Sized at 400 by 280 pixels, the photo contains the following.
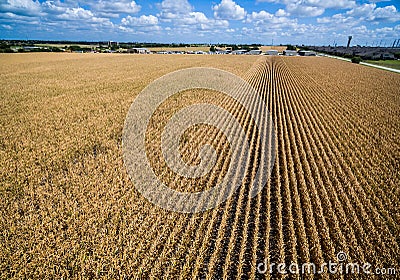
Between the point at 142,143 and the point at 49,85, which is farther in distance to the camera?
the point at 49,85

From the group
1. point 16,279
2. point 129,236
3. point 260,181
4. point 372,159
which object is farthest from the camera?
point 372,159

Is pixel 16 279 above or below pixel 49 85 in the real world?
above

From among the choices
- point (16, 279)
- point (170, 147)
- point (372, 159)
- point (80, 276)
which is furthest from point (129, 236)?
point (372, 159)

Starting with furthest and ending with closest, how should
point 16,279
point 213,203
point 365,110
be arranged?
point 365,110 → point 213,203 → point 16,279

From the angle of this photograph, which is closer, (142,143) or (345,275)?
(345,275)

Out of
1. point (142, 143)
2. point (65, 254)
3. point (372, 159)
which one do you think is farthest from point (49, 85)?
point (372, 159)

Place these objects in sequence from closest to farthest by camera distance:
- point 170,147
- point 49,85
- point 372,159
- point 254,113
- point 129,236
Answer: point 129,236 → point 372,159 → point 170,147 → point 254,113 → point 49,85

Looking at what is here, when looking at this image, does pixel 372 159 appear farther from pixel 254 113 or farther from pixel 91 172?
pixel 91 172

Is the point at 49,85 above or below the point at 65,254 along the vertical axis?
below

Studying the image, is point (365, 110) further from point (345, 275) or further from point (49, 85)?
point (49, 85)
